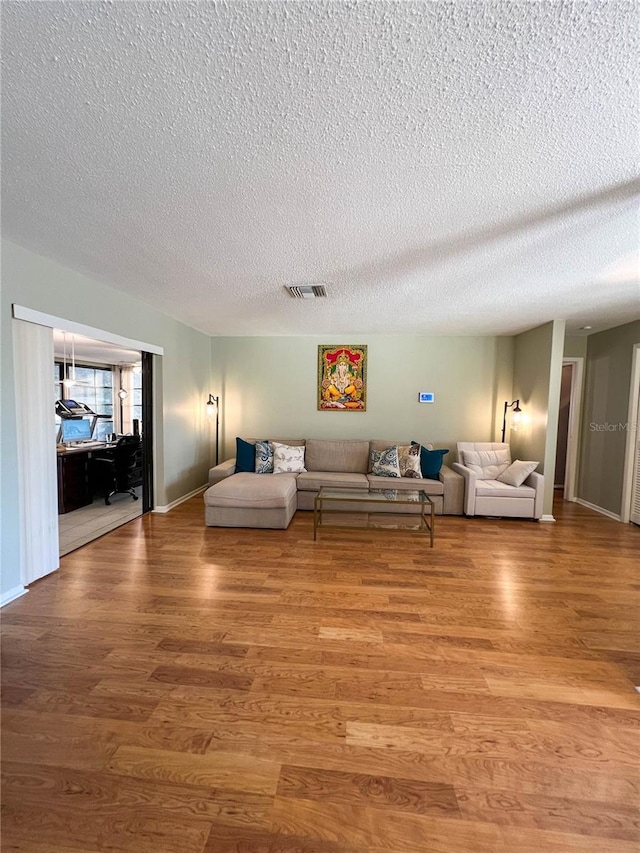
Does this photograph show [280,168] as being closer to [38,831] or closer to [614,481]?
[38,831]

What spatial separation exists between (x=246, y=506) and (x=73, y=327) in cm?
233

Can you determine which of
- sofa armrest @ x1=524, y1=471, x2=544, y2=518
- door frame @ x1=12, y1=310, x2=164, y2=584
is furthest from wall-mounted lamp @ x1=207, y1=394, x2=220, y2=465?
sofa armrest @ x1=524, y1=471, x2=544, y2=518

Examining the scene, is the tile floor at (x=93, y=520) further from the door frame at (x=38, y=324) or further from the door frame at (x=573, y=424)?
the door frame at (x=573, y=424)

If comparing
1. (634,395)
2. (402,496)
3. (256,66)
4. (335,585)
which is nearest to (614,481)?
(634,395)

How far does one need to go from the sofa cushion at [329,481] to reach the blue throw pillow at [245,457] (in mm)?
738

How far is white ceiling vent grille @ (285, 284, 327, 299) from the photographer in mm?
3041

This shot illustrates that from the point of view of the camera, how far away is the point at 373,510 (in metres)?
4.42

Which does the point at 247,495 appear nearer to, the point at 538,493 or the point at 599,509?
the point at 538,493

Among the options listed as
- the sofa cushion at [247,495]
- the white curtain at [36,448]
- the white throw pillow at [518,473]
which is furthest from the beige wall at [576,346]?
the white curtain at [36,448]

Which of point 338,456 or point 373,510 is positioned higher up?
point 338,456

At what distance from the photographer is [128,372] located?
24.1 feet

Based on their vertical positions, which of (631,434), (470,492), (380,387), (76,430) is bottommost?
(470,492)

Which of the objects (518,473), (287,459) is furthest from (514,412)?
(287,459)

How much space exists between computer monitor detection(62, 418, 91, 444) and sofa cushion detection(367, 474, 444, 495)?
4712 mm
